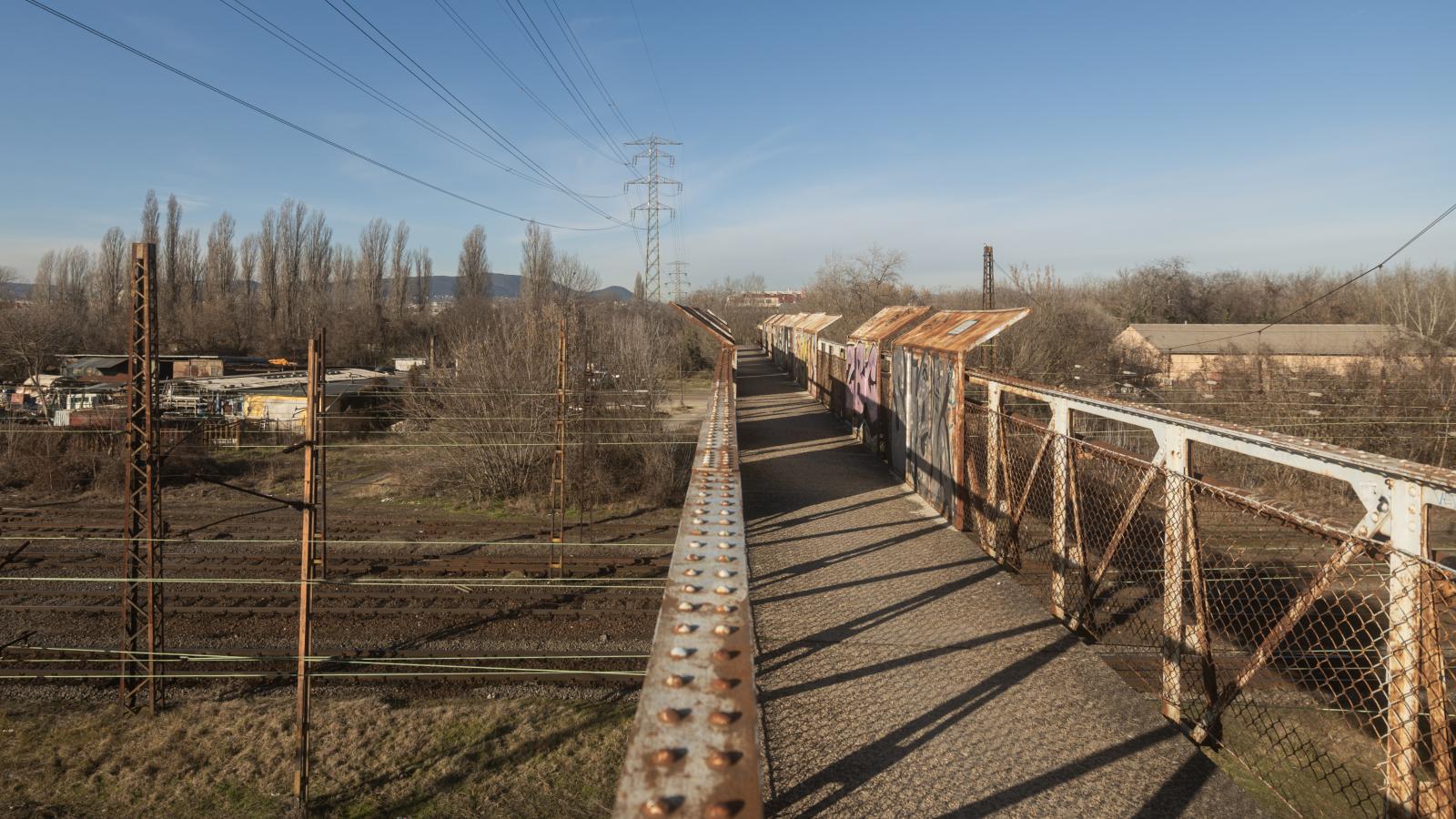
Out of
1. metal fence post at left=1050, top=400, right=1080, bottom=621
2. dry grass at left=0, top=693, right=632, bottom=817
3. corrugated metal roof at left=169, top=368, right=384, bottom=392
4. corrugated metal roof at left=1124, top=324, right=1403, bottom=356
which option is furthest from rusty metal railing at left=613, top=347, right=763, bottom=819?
corrugated metal roof at left=1124, top=324, right=1403, bottom=356

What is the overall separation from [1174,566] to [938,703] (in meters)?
1.48

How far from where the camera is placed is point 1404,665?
2771mm

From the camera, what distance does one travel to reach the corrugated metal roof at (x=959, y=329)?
7973 millimetres

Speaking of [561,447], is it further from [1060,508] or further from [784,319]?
[784,319]

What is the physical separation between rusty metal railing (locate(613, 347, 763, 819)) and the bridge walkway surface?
1743mm

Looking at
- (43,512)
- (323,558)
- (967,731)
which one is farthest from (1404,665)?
(43,512)

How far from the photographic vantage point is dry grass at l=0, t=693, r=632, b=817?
6523 millimetres

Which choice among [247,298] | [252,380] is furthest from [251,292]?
[252,380]

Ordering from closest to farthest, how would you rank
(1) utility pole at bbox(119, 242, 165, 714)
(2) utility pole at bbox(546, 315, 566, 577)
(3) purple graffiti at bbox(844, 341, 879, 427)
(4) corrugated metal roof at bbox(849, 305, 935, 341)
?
(1) utility pole at bbox(119, 242, 165, 714)
(2) utility pole at bbox(546, 315, 566, 577)
(4) corrugated metal roof at bbox(849, 305, 935, 341)
(3) purple graffiti at bbox(844, 341, 879, 427)

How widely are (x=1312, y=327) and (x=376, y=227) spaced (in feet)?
205

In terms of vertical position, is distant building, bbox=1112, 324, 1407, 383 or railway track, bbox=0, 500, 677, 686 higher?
distant building, bbox=1112, 324, 1407, 383

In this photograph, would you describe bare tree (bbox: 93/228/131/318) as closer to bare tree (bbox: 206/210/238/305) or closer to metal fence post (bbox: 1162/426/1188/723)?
bare tree (bbox: 206/210/238/305)

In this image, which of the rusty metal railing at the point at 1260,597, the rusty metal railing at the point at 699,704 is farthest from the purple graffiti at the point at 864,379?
the rusty metal railing at the point at 699,704

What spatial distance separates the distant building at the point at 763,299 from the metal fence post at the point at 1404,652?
277 ft
